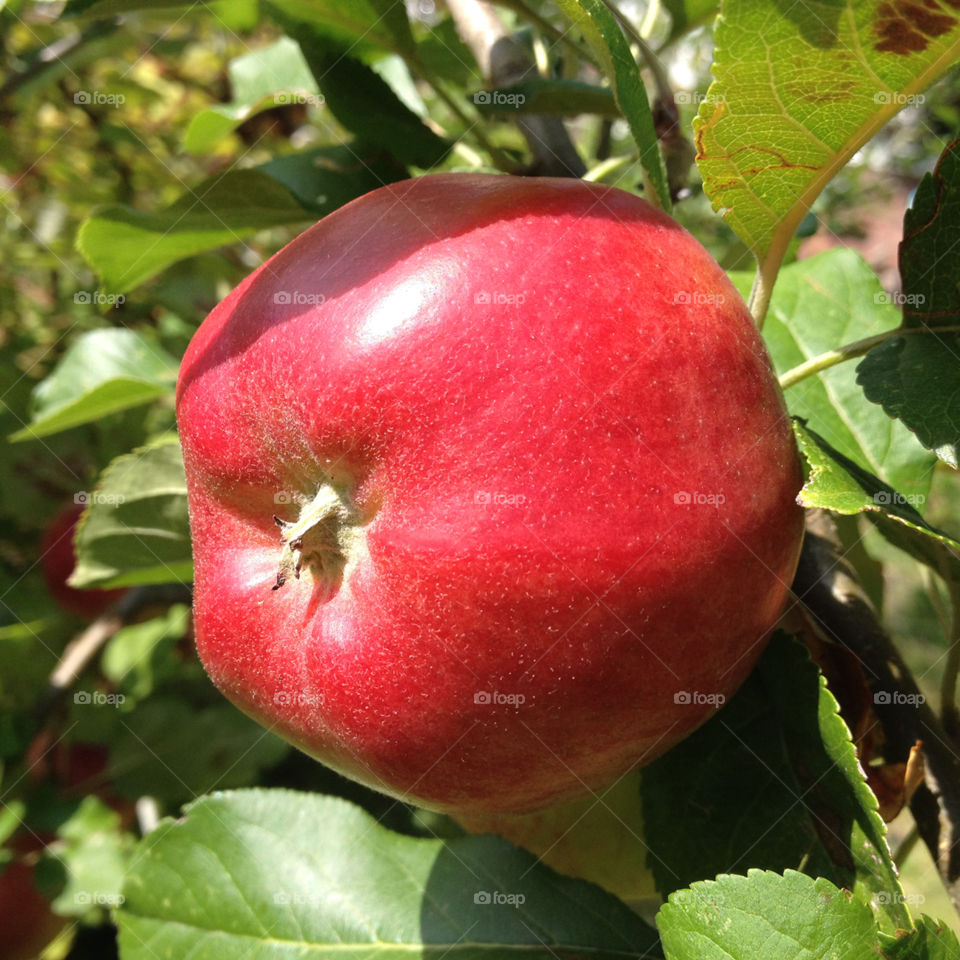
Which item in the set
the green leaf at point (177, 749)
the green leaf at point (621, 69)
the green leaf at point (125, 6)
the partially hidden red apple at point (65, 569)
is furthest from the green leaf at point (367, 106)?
the partially hidden red apple at point (65, 569)

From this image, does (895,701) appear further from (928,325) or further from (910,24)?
(910,24)

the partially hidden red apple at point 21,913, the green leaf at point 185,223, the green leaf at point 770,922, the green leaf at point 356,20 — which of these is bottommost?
the partially hidden red apple at point 21,913

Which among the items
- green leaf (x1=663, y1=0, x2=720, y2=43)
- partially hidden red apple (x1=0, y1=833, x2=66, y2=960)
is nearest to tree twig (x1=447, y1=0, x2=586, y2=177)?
green leaf (x1=663, y1=0, x2=720, y2=43)

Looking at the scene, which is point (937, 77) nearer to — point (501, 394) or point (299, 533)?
point (501, 394)

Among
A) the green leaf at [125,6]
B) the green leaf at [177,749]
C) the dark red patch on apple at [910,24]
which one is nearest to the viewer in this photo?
the dark red patch on apple at [910,24]

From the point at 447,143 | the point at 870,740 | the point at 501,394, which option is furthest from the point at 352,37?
the point at 870,740

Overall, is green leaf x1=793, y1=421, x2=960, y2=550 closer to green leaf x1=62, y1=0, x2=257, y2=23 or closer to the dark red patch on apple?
the dark red patch on apple

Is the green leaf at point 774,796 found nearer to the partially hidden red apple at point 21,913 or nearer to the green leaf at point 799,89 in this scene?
the green leaf at point 799,89
